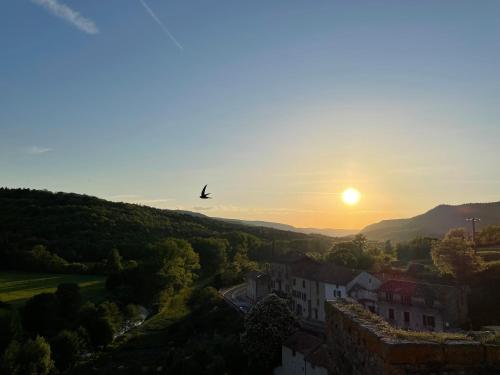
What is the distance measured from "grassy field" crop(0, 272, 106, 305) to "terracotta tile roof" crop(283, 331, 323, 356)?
39503 mm

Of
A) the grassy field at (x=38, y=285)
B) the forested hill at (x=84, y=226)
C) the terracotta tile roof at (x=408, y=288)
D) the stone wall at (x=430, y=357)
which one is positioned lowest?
the grassy field at (x=38, y=285)

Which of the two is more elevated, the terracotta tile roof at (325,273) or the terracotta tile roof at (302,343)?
the terracotta tile roof at (325,273)

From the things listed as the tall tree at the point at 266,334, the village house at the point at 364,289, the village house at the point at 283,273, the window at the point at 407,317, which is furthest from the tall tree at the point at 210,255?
the window at the point at 407,317

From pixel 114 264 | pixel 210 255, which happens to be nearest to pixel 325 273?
pixel 114 264

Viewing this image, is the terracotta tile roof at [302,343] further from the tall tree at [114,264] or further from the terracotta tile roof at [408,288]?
the tall tree at [114,264]

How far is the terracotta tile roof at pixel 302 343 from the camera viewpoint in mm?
36656

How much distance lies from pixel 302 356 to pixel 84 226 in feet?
304

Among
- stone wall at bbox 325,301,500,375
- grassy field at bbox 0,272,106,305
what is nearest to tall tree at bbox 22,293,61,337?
grassy field at bbox 0,272,106,305

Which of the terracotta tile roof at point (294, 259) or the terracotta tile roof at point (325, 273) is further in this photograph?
the terracotta tile roof at point (294, 259)

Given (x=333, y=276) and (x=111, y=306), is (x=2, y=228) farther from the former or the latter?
(x=333, y=276)

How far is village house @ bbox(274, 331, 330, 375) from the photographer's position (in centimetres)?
3369

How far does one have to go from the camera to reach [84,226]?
115m

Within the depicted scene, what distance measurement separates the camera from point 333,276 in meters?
54.9

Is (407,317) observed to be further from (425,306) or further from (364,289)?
(364,289)
